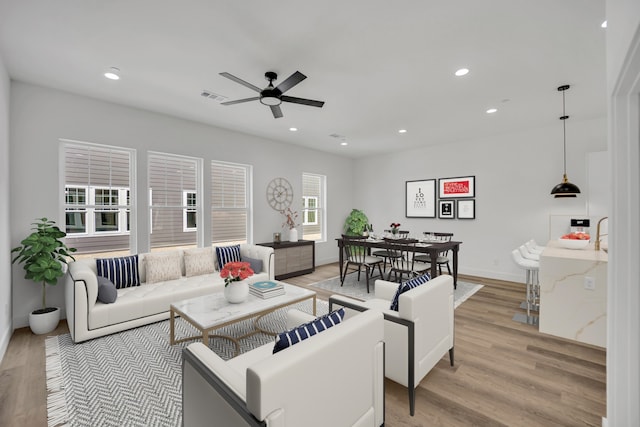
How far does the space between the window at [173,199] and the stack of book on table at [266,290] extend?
88.5 inches

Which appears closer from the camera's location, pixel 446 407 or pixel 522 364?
pixel 446 407

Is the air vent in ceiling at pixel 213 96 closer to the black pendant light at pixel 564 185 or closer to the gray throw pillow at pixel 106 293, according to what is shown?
the gray throw pillow at pixel 106 293

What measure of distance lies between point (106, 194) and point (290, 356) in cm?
415

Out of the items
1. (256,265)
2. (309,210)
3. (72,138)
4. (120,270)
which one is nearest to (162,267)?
(120,270)

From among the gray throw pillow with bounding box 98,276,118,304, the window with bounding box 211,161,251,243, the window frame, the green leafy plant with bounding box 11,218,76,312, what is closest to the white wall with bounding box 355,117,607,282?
the window frame

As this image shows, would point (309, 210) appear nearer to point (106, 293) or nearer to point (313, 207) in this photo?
point (313, 207)

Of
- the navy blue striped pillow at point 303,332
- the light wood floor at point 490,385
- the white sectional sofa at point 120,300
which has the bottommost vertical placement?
the light wood floor at point 490,385

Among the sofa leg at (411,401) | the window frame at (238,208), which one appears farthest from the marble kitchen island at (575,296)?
the window frame at (238,208)

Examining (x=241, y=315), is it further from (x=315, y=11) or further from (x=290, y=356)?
(x=315, y=11)

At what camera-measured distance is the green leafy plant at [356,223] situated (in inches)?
292

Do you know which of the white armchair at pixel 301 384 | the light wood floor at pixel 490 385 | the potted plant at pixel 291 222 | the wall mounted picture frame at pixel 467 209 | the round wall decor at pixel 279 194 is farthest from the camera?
the potted plant at pixel 291 222

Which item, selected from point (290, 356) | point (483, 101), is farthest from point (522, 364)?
point (483, 101)

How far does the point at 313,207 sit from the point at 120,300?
14.8 feet

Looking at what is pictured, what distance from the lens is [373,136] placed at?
562 cm
